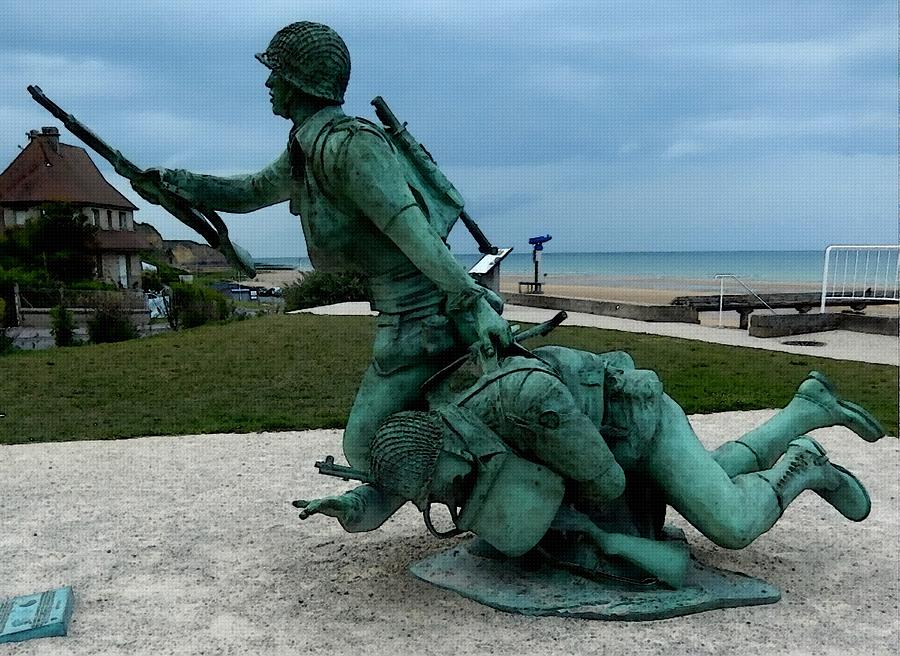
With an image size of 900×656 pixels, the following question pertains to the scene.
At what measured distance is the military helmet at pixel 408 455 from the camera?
10.6 ft

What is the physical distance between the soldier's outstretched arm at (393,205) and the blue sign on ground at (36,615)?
2088mm

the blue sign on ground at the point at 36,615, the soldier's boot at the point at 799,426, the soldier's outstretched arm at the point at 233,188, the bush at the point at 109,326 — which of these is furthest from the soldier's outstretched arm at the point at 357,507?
the bush at the point at 109,326

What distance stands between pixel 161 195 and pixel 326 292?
2186 centimetres

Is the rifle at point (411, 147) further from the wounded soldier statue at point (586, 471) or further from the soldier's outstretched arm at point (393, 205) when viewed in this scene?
the wounded soldier statue at point (586, 471)

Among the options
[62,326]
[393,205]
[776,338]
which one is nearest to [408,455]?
[393,205]

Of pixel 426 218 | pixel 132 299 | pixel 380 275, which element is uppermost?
→ pixel 426 218

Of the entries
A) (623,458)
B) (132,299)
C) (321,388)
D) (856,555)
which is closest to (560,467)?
(623,458)

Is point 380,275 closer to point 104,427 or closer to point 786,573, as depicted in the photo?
point 786,573

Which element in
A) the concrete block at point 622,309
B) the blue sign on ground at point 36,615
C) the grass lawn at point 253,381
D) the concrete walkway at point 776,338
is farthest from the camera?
the concrete block at point 622,309

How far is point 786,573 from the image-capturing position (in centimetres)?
415

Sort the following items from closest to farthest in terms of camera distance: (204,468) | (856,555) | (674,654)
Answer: (674,654) < (856,555) < (204,468)

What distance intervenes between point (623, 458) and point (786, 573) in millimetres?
1237

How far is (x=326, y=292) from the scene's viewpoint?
83.4ft

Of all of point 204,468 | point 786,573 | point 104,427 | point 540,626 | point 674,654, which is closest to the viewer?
point 674,654
